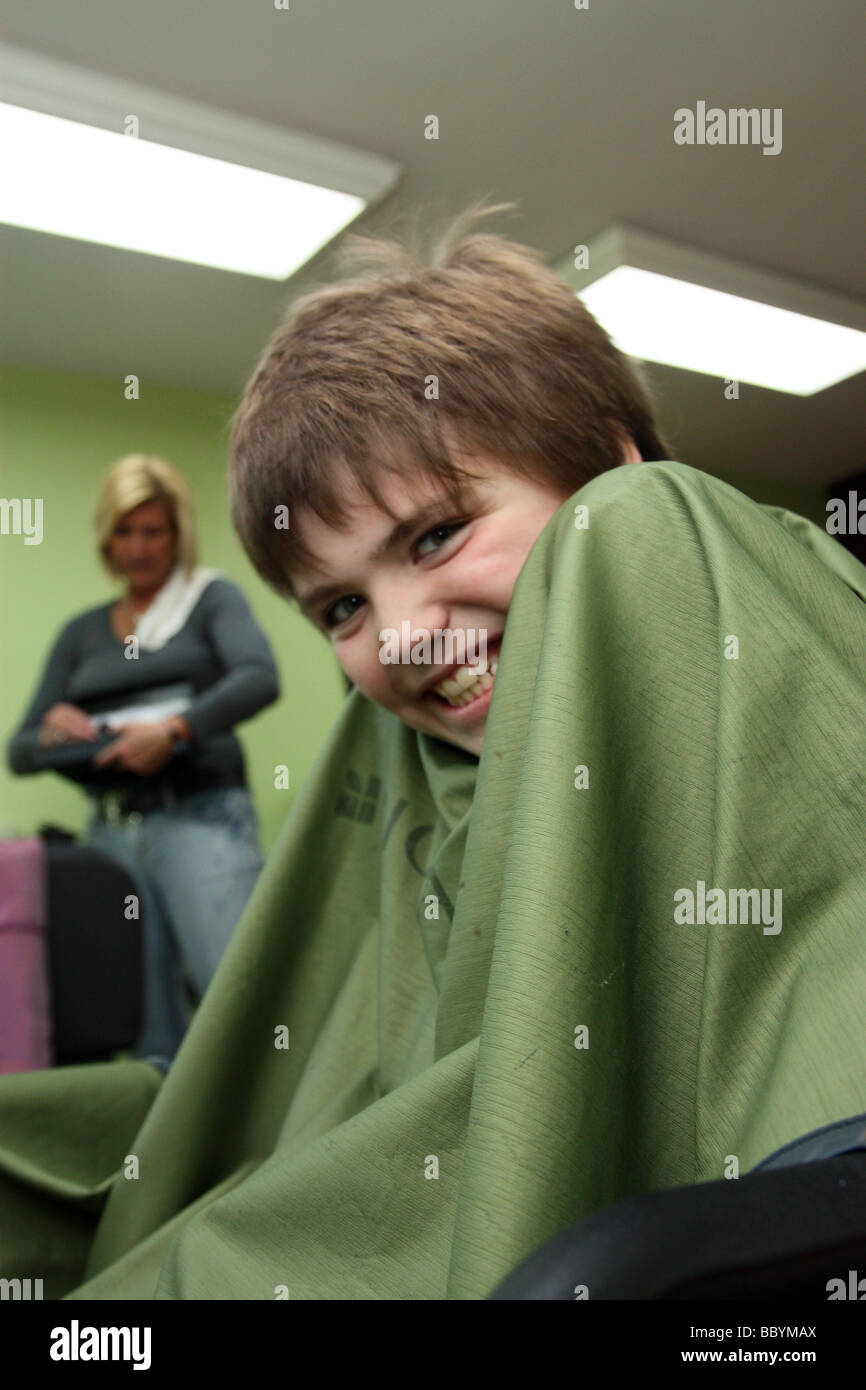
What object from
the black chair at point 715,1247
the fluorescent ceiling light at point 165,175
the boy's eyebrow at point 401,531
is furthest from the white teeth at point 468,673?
the fluorescent ceiling light at point 165,175

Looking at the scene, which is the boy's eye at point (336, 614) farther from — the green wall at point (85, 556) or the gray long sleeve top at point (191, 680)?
the green wall at point (85, 556)

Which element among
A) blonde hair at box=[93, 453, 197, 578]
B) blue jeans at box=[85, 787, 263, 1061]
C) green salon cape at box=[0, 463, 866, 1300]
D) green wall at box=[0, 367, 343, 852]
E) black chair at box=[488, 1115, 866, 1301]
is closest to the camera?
black chair at box=[488, 1115, 866, 1301]

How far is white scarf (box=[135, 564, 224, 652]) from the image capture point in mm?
2641

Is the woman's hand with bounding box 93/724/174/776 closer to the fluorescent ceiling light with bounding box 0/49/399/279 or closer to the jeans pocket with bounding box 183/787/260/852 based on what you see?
the jeans pocket with bounding box 183/787/260/852

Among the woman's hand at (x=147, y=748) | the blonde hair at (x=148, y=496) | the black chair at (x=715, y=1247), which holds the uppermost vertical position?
the blonde hair at (x=148, y=496)

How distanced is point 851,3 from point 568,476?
230cm

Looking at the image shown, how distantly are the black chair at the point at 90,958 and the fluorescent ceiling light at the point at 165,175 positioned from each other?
1.98m

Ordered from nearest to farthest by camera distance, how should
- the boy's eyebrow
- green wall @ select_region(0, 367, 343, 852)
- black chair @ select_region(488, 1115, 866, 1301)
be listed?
black chair @ select_region(488, 1115, 866, 1301), the boy's eyebrow, green wall @ select_region(0, 367, 343, 852)

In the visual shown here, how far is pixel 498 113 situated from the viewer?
2.77 m

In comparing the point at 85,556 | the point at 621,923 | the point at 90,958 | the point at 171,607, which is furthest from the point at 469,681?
the point at 85,556

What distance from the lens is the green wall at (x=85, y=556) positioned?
154 inches

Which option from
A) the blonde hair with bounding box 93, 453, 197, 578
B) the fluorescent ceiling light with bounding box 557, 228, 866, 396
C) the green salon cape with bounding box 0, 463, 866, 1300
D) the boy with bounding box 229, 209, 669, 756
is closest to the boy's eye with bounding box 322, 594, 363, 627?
the boy with bounding box 229, 209, 669, 756

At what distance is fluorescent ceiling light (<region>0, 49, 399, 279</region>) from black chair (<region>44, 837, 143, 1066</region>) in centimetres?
198

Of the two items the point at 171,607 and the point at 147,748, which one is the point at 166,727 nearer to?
the point at 147,748
